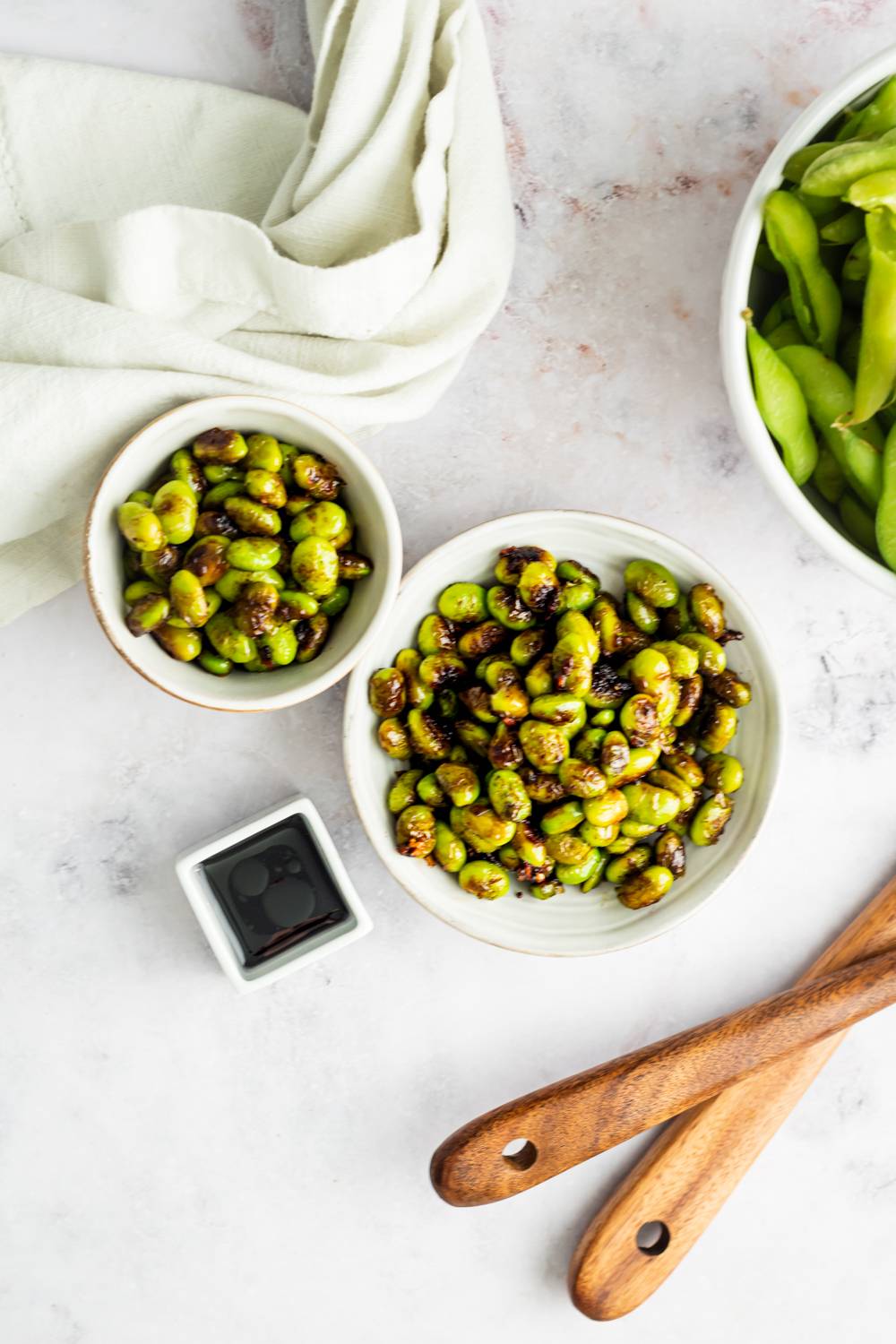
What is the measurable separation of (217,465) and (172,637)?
0.43ft

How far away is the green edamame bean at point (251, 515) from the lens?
80 centimetres

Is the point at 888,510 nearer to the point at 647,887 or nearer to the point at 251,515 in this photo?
the point at 647,887

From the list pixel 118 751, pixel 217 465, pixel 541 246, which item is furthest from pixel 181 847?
pixel 541 246

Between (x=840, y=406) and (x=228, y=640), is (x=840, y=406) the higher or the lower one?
the higher one

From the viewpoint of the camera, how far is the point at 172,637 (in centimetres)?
82

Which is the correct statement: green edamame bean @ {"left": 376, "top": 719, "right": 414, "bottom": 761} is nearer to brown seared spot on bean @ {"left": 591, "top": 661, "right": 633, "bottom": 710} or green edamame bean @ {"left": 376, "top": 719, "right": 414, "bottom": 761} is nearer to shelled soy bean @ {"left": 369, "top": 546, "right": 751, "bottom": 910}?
shelled soy bean @ {"left": 369, "top": 546, "right": 751, "bottom": 910}

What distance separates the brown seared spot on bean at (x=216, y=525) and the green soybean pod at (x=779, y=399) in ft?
1.32

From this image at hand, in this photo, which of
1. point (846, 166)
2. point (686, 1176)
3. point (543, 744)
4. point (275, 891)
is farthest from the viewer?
point (686, 1176)

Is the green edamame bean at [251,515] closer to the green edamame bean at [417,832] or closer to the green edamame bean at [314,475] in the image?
the green edamame bean at [314,475]

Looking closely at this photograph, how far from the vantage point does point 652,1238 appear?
111 cm

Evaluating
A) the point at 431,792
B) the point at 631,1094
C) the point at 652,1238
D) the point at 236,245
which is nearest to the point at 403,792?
the point at 431,792

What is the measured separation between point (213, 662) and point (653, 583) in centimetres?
36

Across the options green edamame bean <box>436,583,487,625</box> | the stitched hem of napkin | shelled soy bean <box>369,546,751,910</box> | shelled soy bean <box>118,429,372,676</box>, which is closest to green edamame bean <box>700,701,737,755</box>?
shelled soy bean <box>369,546,751,910</box>

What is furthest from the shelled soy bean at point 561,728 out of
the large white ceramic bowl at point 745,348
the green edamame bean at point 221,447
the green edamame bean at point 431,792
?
Result: the green edamame bean at point 221,447
